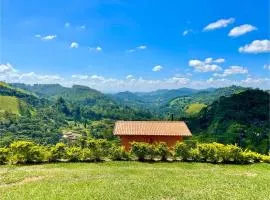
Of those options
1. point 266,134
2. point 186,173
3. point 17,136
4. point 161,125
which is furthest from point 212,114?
point 186,173

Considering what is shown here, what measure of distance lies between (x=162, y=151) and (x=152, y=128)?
4.82 meters

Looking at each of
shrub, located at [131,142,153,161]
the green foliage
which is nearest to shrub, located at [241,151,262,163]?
shrub, located at [131,142,153,161]

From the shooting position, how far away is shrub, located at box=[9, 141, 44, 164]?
31.6m

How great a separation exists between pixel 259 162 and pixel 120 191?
703 inches

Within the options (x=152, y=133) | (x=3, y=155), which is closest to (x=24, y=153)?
(x=3, y=155)

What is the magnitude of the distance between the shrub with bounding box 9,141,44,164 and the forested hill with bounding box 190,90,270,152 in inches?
3352

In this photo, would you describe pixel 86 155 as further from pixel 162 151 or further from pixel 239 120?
pixel 239 120

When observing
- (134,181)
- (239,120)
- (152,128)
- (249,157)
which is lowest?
(134,181)

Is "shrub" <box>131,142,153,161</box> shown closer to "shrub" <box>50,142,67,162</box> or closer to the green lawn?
the green lawn

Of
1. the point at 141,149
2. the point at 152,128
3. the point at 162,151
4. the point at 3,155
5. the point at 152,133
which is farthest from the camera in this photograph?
the point at 152,128

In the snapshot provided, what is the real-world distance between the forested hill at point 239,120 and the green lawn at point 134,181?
82.5 m

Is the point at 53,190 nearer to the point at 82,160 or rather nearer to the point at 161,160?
the point at 82,160

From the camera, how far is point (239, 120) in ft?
441

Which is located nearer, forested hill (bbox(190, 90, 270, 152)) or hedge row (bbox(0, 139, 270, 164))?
hedge row (bbox(0, 139, 270, 164))
